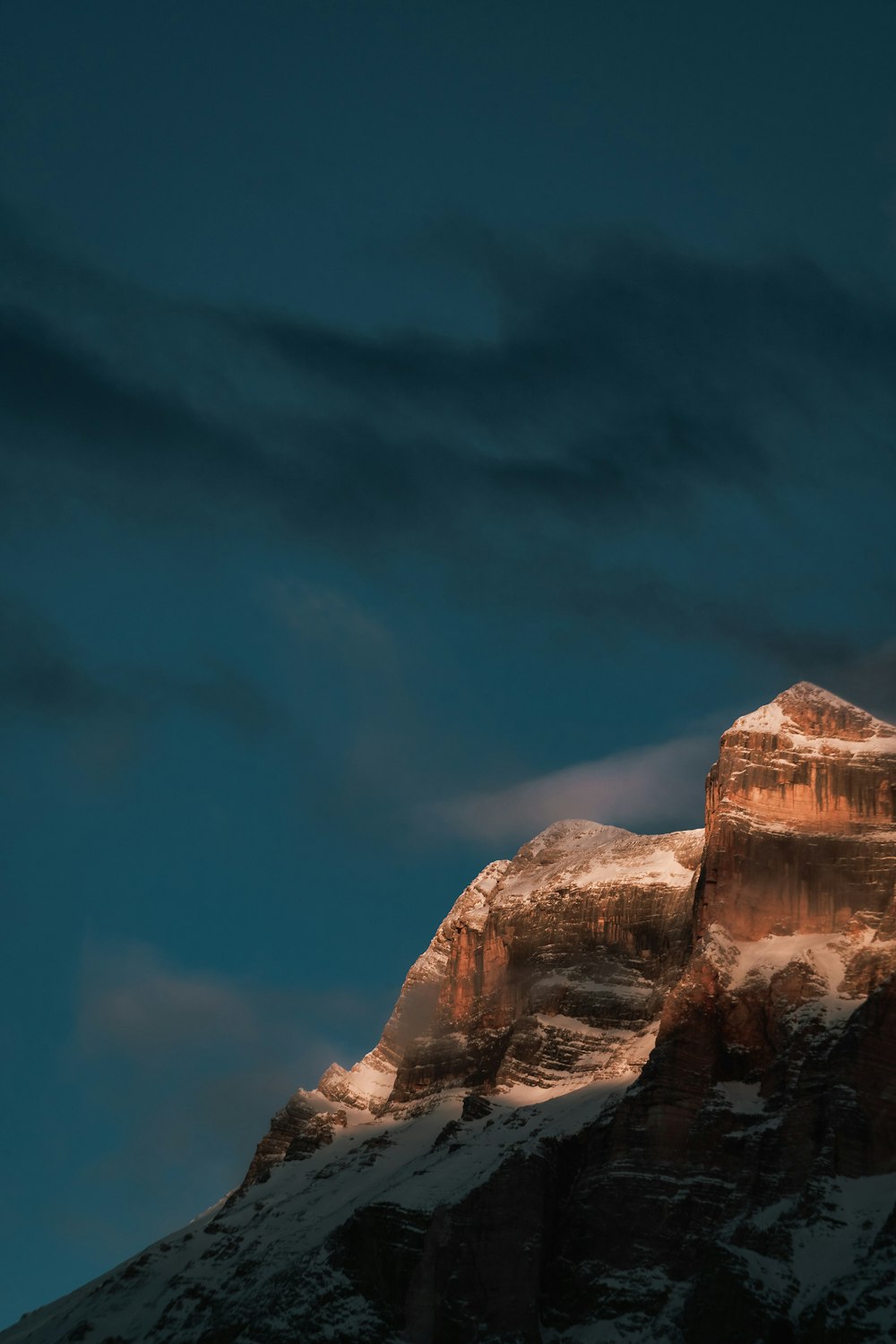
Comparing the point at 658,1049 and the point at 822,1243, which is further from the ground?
the point at 658,1049

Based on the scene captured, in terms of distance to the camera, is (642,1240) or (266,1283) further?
(266,1283)

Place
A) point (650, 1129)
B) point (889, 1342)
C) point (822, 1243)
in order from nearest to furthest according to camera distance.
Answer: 1. point (889, 1342)
2. point (822, 1243)
3. point (650, 1129)

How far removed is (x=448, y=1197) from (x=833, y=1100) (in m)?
31.1

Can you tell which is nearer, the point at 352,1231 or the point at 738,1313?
the point at 738,1313

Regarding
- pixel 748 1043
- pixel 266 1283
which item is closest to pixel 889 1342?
pixel 748 1043

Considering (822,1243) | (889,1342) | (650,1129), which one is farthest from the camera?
(650,1129)

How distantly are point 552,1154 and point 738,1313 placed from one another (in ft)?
96.5

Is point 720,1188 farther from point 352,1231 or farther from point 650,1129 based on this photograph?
point 352,1231

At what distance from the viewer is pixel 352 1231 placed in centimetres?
19612

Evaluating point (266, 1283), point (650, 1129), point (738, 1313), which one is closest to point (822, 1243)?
point (738, 1313)

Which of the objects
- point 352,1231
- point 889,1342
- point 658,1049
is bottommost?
point 889,1342

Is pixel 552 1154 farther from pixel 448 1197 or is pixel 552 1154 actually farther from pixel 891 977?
pixel 891 977

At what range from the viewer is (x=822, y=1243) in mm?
174750

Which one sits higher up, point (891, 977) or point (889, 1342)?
point (891, 977)
